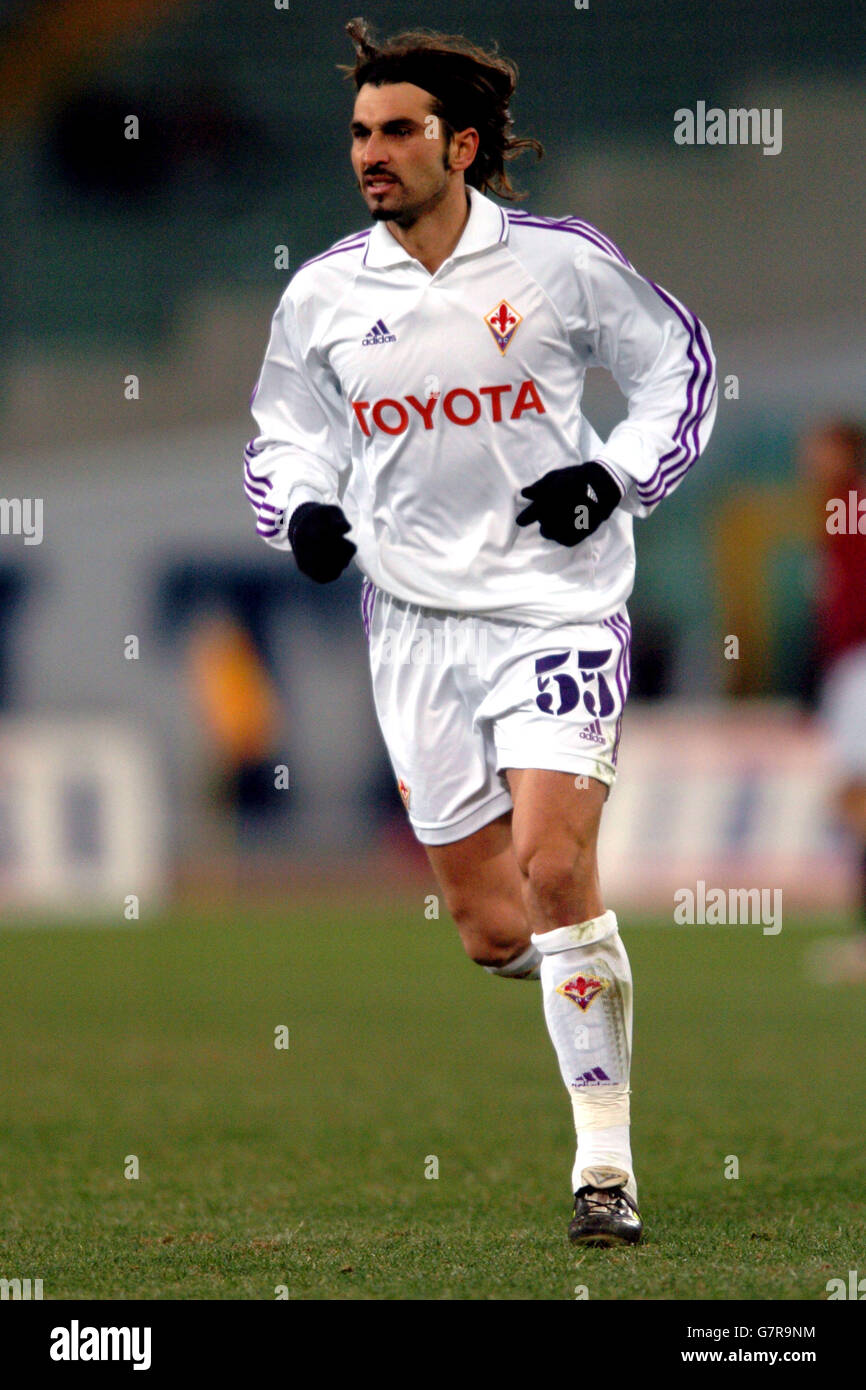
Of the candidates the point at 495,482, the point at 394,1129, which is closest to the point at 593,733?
the point at 495,482

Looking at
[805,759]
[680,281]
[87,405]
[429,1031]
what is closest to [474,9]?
[680,281]

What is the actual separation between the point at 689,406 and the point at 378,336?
2.50 ft

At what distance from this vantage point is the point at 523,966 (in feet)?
17.3

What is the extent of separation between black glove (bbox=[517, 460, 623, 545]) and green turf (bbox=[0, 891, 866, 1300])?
158cm

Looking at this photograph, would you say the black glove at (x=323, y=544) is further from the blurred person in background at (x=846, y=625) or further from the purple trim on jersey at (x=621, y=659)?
the blurred person in background at (x=846, y=625)

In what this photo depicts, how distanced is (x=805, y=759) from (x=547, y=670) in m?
10.7

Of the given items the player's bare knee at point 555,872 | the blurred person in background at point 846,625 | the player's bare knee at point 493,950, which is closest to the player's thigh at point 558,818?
the player's bare knee at point 555,872

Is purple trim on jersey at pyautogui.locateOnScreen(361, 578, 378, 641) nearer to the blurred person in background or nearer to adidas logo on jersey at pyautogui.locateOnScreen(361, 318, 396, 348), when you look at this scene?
adidas logo on jersey at pyautogui.locateOnScreen(361, 318, 396, 348)

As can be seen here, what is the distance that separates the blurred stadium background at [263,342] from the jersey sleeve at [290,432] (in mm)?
11707

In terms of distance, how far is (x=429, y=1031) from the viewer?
29.5 feet

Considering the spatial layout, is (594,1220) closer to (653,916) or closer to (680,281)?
(653,916)

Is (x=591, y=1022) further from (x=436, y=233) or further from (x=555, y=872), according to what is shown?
(x=436, y=233)

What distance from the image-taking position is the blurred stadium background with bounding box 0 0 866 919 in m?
20.4

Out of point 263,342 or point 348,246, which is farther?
point 263,342
